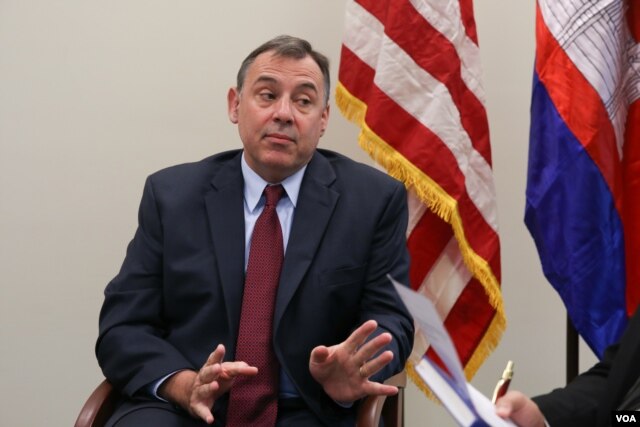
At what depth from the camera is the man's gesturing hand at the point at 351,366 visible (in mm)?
2084

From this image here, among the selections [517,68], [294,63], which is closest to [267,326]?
[294,63]

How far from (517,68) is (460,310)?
43.2 inches

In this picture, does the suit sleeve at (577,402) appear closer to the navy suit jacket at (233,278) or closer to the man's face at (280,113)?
the navy suit jacket at (233,278)

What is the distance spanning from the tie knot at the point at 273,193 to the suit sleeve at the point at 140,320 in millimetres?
307

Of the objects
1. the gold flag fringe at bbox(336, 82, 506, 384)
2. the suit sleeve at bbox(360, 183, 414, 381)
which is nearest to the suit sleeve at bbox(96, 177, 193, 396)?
the suit sleeve at bbox(360, 183, 414, 381)

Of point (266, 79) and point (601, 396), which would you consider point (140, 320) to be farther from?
point (601, 396)

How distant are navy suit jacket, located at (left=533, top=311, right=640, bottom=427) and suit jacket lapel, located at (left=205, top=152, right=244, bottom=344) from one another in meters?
0.89

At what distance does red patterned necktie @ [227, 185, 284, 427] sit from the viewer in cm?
234

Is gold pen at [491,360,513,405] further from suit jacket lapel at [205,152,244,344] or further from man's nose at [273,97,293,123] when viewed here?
man's nose at [273,97,293,123]

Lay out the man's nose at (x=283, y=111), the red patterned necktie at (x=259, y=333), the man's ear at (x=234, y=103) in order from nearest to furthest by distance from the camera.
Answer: the red patterned necktie at (x=259, y=333) → the man's nose at (x=283, y=111) → the man's ear at (x=234, y=103)

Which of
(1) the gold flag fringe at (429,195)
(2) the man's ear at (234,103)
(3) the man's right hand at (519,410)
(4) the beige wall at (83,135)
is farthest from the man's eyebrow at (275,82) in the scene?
(3) the man's right hand at (519,410)

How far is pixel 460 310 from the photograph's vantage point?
129 inches

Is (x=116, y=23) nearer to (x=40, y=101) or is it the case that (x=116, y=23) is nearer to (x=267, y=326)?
(x=40, y=101)

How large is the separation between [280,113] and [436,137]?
805 millimetres
